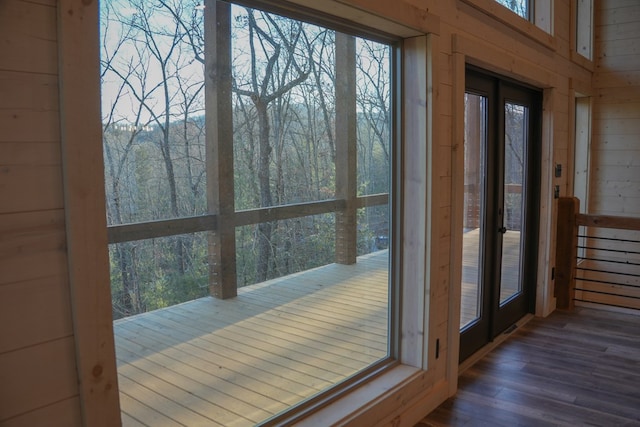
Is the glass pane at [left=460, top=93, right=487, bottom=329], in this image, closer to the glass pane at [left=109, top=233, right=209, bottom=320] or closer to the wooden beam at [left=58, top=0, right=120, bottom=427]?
the glass pane at [left=109, top=233, right=209, bottom=320]

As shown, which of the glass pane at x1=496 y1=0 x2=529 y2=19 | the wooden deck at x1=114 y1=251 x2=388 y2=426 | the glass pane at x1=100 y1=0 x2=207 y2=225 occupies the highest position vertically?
the glass pane at x1=496 y1=0 x2=529 y2=19

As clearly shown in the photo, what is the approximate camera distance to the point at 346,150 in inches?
96.3

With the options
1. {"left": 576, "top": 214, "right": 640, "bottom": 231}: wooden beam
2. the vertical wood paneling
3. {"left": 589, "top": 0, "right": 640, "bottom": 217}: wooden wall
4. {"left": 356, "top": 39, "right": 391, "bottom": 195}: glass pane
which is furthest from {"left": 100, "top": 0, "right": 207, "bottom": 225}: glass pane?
{"left": 589, "top": 0, "right": 640, "bottom": 217}: wooden wall

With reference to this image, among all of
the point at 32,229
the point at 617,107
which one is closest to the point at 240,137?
the point at 32,229

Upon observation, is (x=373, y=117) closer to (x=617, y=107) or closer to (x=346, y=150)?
(x=346, y=150)

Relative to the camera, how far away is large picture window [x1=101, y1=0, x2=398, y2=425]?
5.16 ft

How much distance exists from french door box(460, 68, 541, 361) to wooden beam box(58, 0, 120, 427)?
8.02 ft

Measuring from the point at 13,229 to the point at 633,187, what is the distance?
5843 mm

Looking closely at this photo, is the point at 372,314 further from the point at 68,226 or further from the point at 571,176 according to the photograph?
the point at 571,176

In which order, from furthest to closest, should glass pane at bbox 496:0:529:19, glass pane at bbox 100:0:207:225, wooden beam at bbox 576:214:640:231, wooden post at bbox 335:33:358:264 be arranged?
wooden beam at bbox 576:214:640:231, glass pane at bbox 496:0:529:19, wooden post at bbox 335:33:358:264, glass pane at bbox 100:0:207:225

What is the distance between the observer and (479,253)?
346cm

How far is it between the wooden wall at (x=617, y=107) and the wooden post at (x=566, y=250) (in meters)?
1.42

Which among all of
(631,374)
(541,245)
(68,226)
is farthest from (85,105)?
(541,245)

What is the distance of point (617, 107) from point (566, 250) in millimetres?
1980
